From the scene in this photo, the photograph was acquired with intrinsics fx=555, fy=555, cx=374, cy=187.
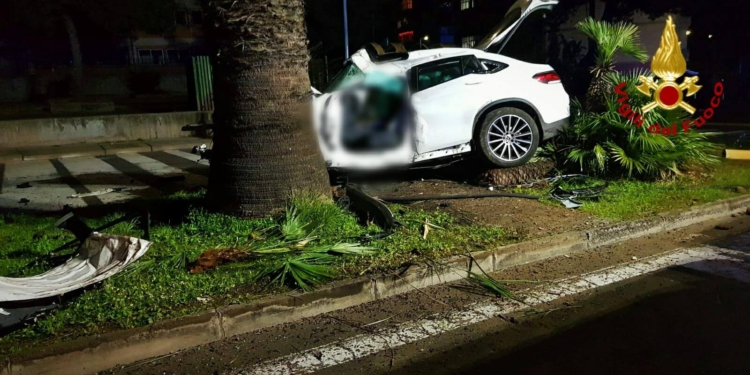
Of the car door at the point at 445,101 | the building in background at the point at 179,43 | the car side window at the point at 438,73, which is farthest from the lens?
the building in background at the point at 179,43

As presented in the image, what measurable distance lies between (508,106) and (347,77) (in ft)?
7.42

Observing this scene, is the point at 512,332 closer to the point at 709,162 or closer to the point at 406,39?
the point at 709,162

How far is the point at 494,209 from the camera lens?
655 cm

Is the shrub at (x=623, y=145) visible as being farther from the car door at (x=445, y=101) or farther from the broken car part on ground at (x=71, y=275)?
the broken car part on ground at (x=71, y=275)

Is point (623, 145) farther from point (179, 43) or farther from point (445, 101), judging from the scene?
point (179, 43)

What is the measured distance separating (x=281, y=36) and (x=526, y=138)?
3872mm

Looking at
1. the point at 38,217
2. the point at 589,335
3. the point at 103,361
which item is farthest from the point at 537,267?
the point at 38,217

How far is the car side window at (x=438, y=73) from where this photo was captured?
24.5ft

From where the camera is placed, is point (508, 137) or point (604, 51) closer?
point (508, 137)

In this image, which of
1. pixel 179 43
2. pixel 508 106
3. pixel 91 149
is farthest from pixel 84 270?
pixel 179 43

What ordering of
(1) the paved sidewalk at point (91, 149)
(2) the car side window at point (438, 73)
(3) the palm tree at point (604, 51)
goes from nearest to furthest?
(2) the car side window at point (438, 73), (3) the palm tree at point (604, 51), (1) the paved sidewalk at point (91, 149)

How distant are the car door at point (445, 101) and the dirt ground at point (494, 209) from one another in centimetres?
61

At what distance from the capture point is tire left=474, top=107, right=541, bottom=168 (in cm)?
752

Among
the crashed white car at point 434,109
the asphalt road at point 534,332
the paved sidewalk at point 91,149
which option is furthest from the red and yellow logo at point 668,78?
the paved sidewalk at point 91,149
